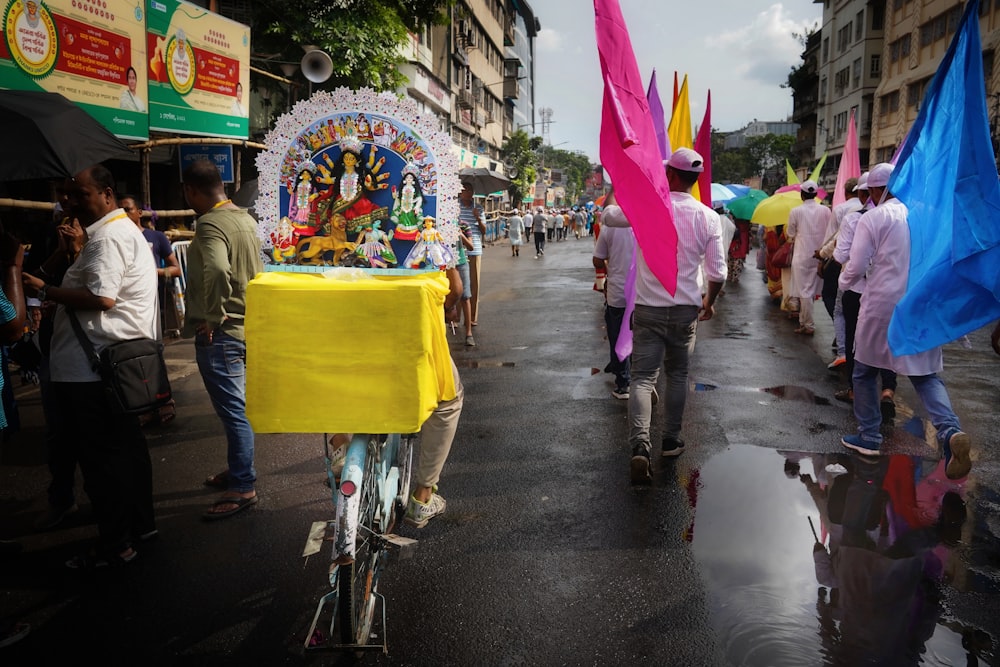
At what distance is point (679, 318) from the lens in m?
4.97

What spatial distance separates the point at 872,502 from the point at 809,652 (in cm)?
189

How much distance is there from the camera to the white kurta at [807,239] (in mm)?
10395

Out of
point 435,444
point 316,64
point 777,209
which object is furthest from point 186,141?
point 777,209

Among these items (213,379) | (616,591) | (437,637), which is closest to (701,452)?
(616,591)

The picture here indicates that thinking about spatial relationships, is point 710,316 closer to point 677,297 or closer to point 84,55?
point 677,297

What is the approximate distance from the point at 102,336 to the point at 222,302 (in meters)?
0.63

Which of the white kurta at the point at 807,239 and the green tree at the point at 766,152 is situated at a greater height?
the green tree at the point at 766,152

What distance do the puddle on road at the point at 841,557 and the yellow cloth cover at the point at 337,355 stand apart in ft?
5.37

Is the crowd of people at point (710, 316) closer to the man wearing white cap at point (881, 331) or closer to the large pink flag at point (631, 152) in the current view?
the man wearing white cap at point (881, 331)

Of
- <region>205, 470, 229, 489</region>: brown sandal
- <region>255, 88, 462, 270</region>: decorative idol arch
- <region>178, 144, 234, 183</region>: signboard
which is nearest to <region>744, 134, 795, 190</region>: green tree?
<region>178, 144, 234, 183</region>: signboard

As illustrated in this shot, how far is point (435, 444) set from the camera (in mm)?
3701

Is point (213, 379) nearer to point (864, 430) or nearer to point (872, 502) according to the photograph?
point (872, 502)

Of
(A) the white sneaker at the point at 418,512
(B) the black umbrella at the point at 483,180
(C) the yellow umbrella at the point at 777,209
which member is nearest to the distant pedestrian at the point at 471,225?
(B) the black umbrella at the point at 483,180

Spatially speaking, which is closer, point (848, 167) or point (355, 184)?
point (355, 184)
